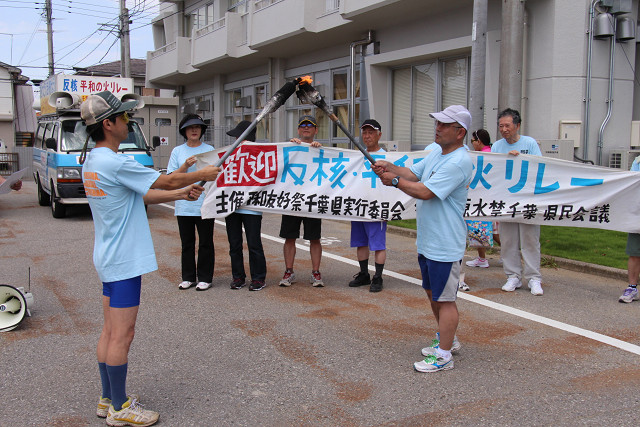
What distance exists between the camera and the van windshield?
1297cm

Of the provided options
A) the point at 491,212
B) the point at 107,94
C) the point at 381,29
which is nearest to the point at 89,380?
the point at 107,94

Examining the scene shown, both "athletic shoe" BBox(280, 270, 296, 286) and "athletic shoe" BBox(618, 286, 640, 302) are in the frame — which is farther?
"athletic shoe" BBox(280, 270, 296, 286)

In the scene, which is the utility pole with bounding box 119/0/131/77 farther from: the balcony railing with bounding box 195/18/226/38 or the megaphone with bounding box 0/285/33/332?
the megaphone with bounding box 0/285/33/332

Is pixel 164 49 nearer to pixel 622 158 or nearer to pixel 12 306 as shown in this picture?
pixel 622 158

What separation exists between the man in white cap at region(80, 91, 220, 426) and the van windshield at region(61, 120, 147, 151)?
9.78 m

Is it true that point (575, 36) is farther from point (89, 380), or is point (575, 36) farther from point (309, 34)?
point (89, 380)

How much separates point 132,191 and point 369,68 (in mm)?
14490

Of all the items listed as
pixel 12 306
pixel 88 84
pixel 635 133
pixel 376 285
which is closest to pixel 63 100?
pixel 88 84

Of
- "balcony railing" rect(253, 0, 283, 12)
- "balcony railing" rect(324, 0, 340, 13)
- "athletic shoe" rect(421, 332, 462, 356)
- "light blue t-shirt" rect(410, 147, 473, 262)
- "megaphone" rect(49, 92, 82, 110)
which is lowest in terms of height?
"athletic shoe" rect(421, 332, 462, 356)

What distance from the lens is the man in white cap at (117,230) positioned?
11.5ft

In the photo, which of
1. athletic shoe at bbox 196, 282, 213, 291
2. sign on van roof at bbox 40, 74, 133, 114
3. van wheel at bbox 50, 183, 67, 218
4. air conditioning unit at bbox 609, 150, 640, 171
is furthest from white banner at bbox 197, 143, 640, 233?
sign on van roof at bbox 40, 74, 133, 114

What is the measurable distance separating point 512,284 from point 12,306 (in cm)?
537

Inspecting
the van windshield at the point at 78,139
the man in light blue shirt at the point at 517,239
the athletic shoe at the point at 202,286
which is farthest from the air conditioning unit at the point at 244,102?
the man in light blue shirt at the point at 517,239

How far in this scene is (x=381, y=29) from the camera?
56.6 feet
